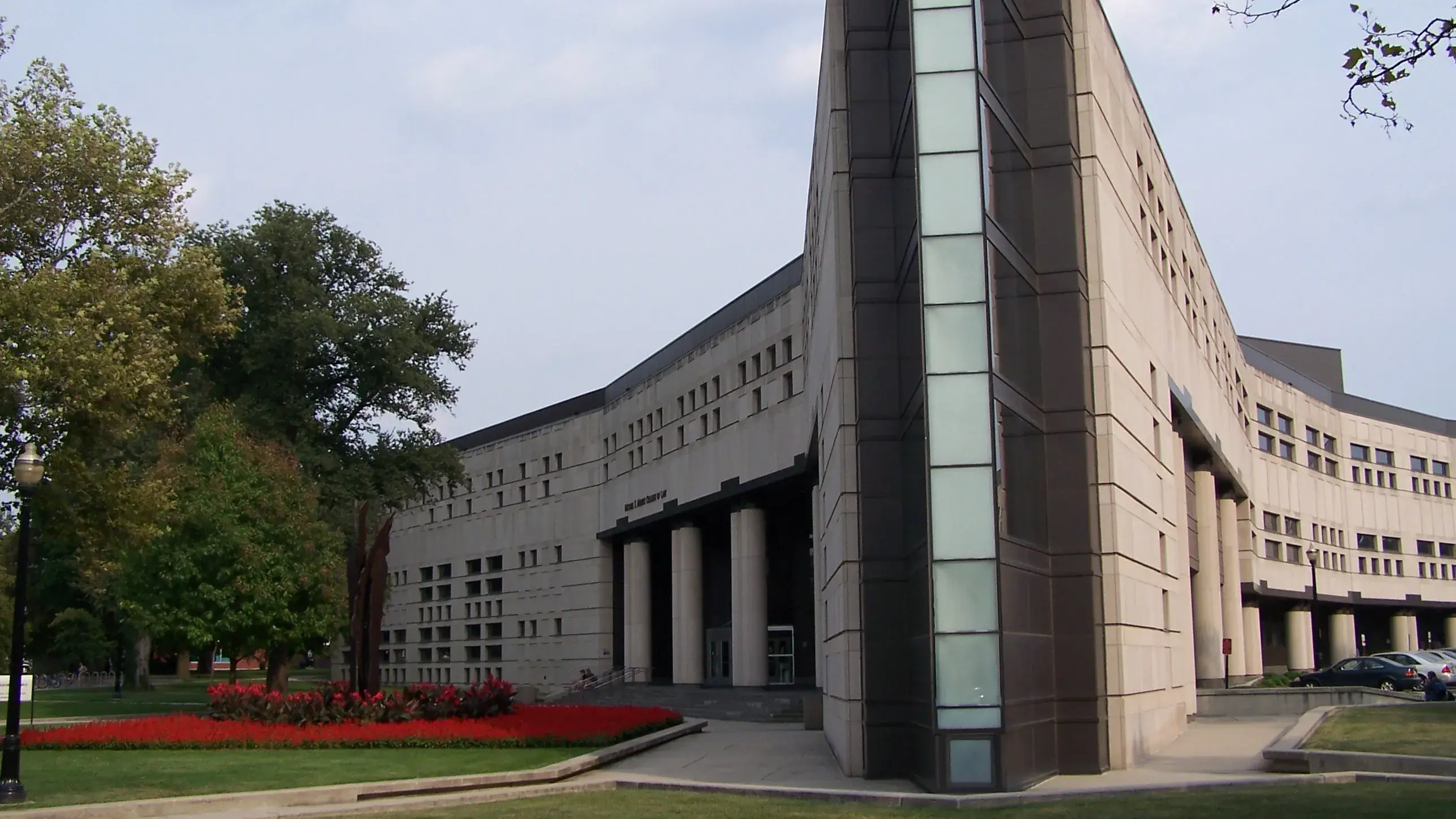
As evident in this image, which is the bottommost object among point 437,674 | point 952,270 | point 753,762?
point 437,674

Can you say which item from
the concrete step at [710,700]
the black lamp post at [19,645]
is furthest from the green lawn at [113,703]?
the black lamp post at [19,645]

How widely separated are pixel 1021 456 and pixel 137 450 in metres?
39.0

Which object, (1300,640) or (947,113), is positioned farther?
(1300,640)

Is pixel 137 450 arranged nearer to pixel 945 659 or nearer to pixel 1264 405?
pixel 945 659

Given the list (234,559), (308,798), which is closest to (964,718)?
(308,798)

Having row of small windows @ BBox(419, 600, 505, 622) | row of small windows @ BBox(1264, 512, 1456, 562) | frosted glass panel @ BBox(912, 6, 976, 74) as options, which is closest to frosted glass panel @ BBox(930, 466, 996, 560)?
frosted glass panel @ BBox(912, 6, 976, 74)

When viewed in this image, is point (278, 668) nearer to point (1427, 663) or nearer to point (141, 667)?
point (1427, 663)

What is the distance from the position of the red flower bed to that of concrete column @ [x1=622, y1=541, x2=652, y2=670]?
31.8m

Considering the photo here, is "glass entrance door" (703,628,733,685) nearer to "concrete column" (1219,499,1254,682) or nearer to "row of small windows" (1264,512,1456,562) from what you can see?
"concrete column" (1219,499,1254,682)

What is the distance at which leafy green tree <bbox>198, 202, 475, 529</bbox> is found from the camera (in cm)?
5250

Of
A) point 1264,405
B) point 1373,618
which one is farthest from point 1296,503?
point 1373,618

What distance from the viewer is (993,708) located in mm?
18938

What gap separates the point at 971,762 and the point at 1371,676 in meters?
30.9

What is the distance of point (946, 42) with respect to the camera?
829 inches
